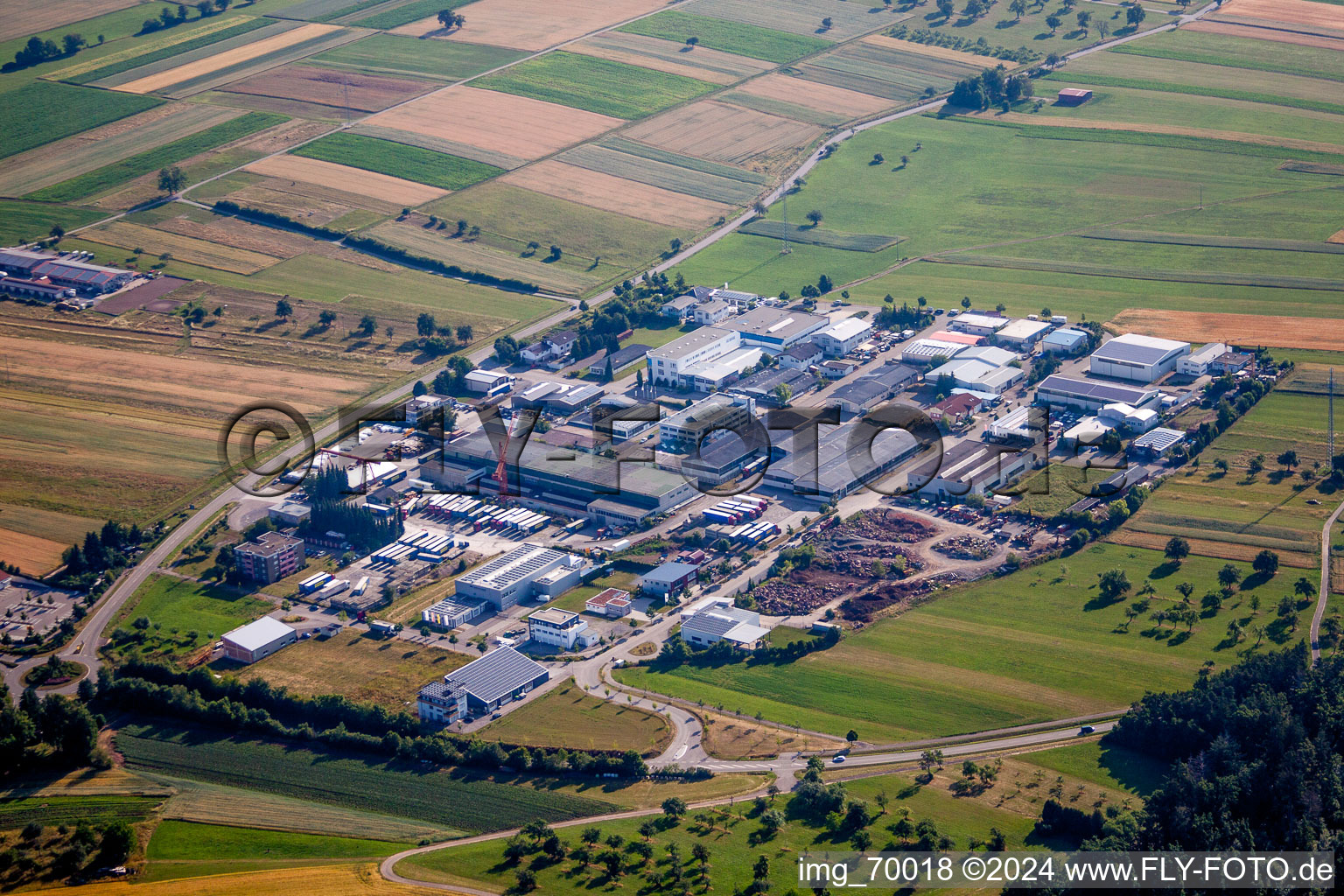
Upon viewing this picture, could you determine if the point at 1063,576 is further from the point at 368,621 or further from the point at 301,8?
the point at 301,8

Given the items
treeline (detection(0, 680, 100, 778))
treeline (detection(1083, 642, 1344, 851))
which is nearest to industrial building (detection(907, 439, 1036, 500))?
treeline (detection(1083, 642, 1344, 851))

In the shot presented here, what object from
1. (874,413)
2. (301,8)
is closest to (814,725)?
(874,413)

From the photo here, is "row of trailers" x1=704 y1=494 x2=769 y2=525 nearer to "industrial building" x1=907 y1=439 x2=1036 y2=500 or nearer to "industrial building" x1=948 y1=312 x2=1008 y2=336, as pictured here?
"industrial building" x1=907 y1=439 x2=1036 y2=500

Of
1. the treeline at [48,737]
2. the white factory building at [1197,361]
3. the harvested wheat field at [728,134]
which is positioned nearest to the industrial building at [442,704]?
the treeline at [48,737]

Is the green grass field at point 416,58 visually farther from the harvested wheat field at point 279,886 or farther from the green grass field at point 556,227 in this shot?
the harvested wheat field at point 279,886

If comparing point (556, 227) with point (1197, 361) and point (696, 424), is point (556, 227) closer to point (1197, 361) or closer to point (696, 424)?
point (696, 424)

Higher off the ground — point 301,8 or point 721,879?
point 301,8

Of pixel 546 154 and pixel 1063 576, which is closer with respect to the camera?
pixel 1063 576
